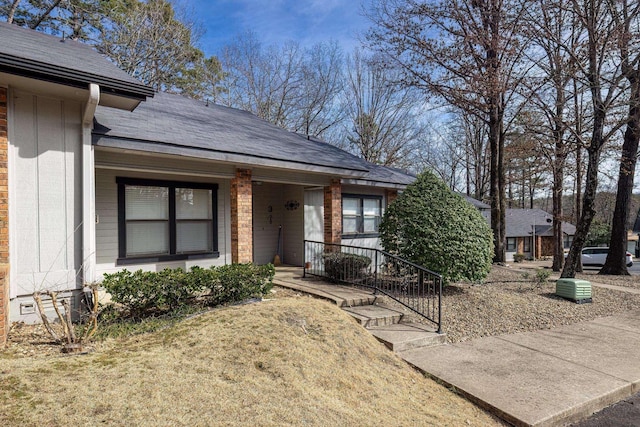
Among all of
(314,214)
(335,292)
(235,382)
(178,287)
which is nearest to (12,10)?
(314,214)

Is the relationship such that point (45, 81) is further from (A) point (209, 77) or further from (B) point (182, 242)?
(A) point (209, 77)

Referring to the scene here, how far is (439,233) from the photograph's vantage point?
758cm

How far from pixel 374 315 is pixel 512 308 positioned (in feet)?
11.1

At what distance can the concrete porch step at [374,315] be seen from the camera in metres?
5.65

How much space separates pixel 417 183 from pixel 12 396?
758cm

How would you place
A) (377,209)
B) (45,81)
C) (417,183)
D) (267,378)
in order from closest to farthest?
(267,378) < (45,81) < (417,183) < (377,209)

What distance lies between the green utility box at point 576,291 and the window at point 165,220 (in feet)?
26.3

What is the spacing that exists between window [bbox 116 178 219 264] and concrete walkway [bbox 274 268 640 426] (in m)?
3.15

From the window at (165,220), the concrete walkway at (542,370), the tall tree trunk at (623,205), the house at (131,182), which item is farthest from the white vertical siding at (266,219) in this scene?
the tall tree trunk at (623,205)

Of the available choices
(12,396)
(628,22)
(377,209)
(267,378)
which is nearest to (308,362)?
(267,378)

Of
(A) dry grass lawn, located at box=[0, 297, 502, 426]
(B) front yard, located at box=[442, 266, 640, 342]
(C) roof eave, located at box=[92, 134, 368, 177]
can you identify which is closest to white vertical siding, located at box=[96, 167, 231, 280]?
(C) roof eave, located at box=[92, 134, 368, 177]

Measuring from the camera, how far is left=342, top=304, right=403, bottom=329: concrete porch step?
5.65 m

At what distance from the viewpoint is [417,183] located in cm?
848

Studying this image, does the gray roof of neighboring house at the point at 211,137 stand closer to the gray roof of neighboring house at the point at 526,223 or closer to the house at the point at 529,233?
the gray roof of neighboring house at the point at 526,223
